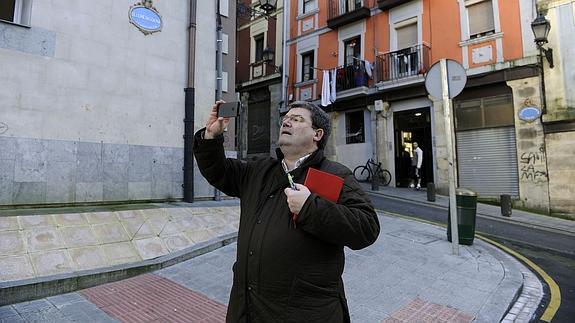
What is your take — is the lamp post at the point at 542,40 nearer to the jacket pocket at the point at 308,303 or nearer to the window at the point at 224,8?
the window at the point at 224,8

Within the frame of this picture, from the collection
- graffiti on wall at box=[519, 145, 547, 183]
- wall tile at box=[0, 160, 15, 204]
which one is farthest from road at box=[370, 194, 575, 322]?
wall tile at box=[0, 160, 15, 204]

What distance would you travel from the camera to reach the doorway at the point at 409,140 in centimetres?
1472

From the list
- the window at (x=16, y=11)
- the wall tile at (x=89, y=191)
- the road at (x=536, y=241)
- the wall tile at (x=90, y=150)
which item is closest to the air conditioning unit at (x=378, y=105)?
the road at (x=536, y=241)

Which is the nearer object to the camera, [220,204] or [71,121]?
[71,121]

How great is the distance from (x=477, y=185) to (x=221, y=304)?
1145cm

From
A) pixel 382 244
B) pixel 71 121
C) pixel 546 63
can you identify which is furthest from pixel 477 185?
pixel 71 121

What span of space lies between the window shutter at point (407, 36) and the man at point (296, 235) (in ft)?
47.8

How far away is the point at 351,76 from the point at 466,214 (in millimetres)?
11042

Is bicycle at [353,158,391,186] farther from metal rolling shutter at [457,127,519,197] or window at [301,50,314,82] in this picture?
window at [301,50,314,82]

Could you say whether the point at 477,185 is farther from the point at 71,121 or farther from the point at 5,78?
the point at 5,78

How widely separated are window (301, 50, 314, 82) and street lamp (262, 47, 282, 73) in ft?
5.10

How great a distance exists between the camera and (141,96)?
761 cm

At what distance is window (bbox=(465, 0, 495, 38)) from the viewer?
13102 millimetres

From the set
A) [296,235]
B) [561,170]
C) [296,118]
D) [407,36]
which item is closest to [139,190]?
[296,118]
